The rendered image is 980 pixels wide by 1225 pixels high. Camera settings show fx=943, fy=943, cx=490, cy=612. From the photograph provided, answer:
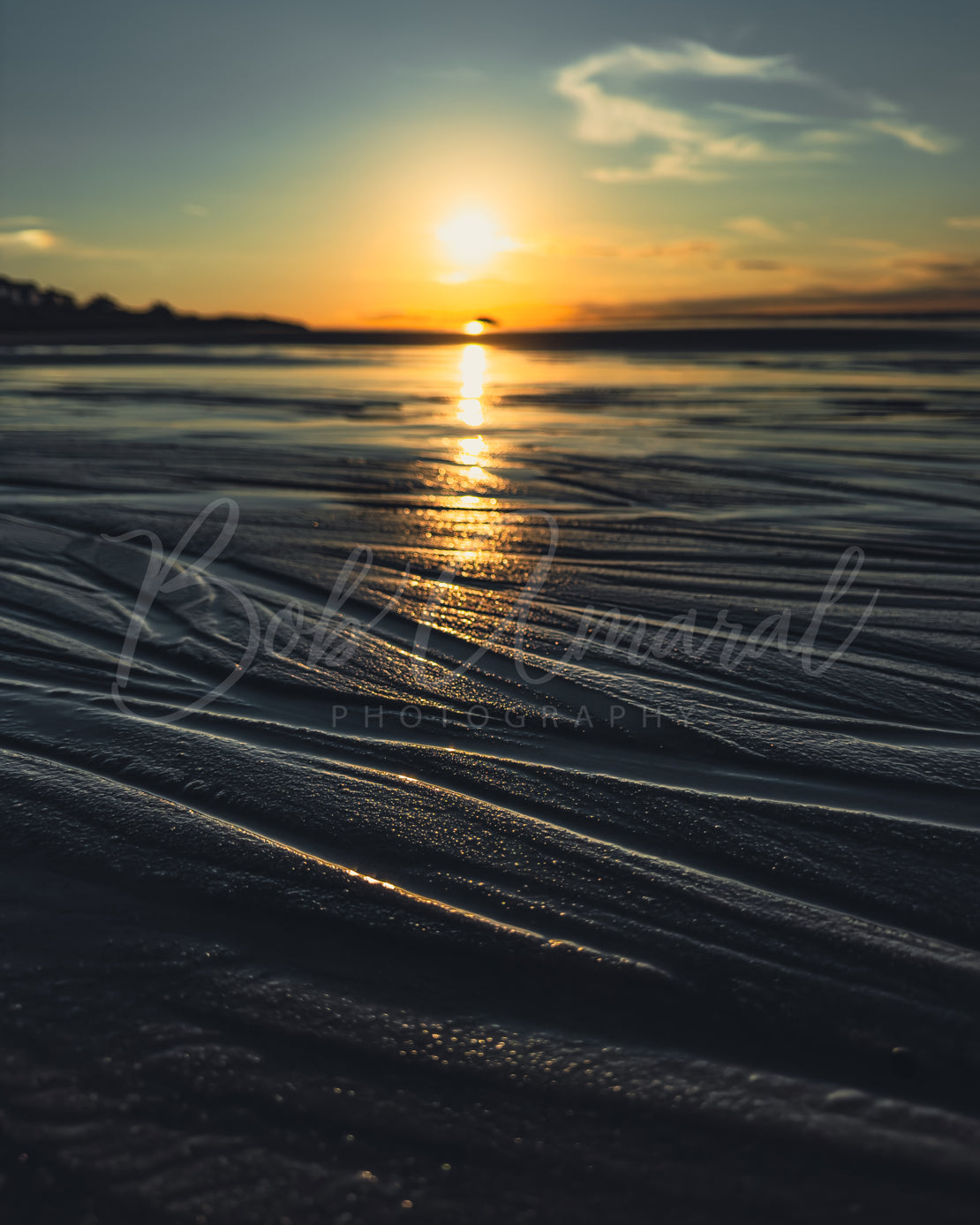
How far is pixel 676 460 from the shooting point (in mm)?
10781

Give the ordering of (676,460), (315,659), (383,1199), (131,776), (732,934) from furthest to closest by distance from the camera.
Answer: (676,460)
(315,659)
(131,776)
(732,934)
(383,1199)

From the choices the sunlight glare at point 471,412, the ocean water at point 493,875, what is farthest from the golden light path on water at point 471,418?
the ocean water at point 493,875

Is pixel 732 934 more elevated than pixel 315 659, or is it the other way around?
pixel 315 659

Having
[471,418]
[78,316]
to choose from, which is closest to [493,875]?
[471,418]

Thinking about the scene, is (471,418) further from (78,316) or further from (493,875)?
(78,316)

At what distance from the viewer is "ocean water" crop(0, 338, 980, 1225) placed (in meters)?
1.75

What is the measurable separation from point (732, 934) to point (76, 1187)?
154 centimetres

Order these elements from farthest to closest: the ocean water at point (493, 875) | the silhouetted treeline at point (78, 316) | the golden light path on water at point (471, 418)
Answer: the silhouetted treeline at point (78, 316), the golden light path on water at point (471, 418), the ocean water at point (493, 875)

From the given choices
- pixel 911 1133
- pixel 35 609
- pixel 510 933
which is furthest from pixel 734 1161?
pixel 35 609

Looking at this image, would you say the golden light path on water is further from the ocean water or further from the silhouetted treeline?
the silhouetted treeline

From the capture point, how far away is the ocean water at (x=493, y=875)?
5.75 ft

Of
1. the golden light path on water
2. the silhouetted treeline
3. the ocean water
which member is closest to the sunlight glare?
the golden light path on water

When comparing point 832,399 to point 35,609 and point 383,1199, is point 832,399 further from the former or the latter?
point 383,1199

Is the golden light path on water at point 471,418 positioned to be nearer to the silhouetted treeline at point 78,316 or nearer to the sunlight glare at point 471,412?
the sunlight glare at point 471,412
